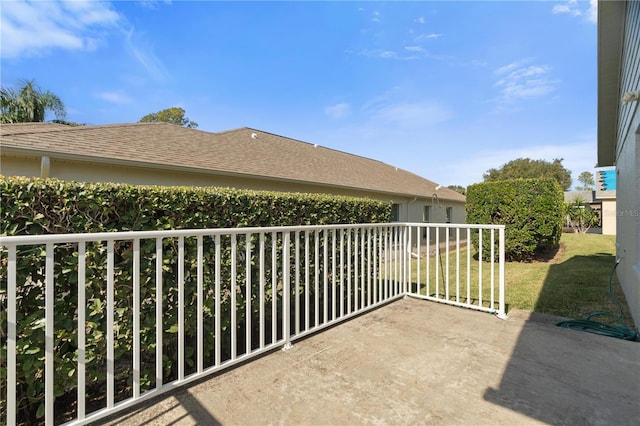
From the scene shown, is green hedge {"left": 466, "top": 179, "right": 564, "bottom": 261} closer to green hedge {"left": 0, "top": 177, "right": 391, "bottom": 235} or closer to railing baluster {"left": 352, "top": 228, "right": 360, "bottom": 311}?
railing baluster {"left": 352, "top": 228, "right": 360, "bottom": 311}

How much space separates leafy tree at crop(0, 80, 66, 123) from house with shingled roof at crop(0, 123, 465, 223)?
385 inches

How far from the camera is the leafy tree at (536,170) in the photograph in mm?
39059

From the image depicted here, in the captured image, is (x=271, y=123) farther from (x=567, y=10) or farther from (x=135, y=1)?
(x=567, y=10)

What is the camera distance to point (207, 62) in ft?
31.0

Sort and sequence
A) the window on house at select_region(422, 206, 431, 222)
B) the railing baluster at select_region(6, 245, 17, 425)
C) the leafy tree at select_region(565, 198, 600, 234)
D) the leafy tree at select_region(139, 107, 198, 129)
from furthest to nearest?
the leafy tree at select_region(139, 107, 198, 129) → the leafy tree at select_region(565, 198, 600, 234) → the window on house at select_region(422, 206, 431, 222) → the railing baluster at select_region(6, 245, 17, 425)

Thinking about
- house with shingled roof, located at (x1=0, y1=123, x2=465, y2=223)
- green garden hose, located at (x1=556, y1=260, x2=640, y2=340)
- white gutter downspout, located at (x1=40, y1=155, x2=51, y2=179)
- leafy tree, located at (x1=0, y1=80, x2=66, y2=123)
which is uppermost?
leafy tree, located at (x1=0, y1=80, x2=66, y2=123)

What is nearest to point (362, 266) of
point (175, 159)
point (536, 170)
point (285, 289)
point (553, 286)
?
point (285, 289)

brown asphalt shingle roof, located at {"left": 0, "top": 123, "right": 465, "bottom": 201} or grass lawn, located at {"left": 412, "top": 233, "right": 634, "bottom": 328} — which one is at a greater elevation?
brown asphalt shingle roof, located at {"left": 0, "top": 123, "right": 465, "bottom": 201}

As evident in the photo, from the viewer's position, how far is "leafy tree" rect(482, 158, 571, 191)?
128 feet

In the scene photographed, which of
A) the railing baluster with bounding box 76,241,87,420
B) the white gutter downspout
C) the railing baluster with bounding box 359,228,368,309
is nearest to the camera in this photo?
the railing baluster with bounding box 76,241,87,420

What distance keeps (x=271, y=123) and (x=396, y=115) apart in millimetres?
7633

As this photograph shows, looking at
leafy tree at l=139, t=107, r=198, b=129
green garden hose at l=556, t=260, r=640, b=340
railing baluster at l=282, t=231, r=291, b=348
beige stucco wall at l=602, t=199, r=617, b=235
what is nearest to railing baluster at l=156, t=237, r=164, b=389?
railing baluster at l=282, t=231, r=291, b=348

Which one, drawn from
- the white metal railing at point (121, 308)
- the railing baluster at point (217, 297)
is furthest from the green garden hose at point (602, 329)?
the railing baluster at point (217, 297)

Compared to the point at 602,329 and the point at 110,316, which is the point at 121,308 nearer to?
the point at 110,316
